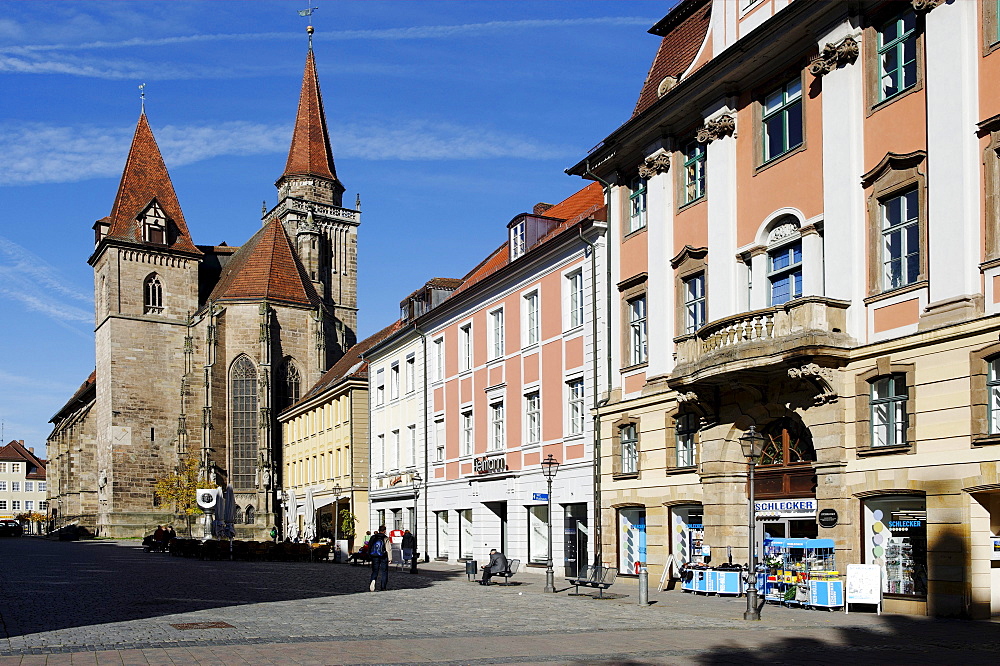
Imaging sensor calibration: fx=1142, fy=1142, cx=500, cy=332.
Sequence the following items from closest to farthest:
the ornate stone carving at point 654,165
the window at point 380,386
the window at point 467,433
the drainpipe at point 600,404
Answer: the ornate stone carving at point 654,165
the drainpipe at point 600,404
the window at point 467,433
the window at point 380,386

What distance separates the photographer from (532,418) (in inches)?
1455

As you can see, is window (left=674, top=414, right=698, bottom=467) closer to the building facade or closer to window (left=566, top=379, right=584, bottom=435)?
the building facade

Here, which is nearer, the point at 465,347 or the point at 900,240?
the point at 900,240

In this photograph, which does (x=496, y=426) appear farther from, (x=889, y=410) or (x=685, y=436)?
(x=889, y=410)

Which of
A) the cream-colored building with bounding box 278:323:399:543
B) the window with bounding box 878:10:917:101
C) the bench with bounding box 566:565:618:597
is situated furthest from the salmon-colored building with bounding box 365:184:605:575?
the window with bounding box 878:10:917:101

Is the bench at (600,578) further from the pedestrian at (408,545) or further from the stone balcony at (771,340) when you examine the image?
the pedestrian at (408,545)

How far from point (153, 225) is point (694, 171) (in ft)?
264

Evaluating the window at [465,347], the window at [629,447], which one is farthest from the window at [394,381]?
the window at [629,447]

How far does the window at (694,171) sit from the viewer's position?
26.9 meters

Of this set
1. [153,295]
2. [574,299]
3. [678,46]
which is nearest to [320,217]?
[153,295]

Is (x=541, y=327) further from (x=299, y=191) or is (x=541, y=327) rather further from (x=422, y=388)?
(x=299, y=191)

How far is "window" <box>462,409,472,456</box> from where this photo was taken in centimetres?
4234

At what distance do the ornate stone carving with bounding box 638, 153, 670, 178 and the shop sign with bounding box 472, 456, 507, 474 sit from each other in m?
13.1

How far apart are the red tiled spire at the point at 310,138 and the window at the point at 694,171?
84.5m
